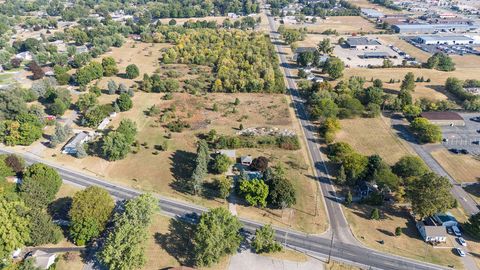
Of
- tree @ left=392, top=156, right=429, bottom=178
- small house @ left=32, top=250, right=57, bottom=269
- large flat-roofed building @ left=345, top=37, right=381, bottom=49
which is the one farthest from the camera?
large flat-roofed building @ left=345, top=37, right=381, bottom=49

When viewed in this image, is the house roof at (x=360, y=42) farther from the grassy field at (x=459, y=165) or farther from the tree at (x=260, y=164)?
the tree at (x=260, y=164)

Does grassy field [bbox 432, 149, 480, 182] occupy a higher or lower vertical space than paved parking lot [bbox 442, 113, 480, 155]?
lower

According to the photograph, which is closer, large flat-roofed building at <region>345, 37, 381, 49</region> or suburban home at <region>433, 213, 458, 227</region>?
suburban home at <region>433, 213, 458, 227</region>

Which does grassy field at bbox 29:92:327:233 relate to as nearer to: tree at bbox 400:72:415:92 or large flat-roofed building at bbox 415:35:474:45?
tree at bbox 400:72:415:92

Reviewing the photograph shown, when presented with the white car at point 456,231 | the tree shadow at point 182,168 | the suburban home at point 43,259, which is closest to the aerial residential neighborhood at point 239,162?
the suburban home at point 43,259

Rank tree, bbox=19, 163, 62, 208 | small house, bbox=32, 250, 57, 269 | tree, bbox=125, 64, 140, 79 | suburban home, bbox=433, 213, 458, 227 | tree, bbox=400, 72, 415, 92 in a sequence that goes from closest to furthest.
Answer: small house, bbox=32, 250, 57, 269 < tree, bbox=19, 163, 62, 208 < suburban home, bbox=433, 213, 458, 227 < tree, bbox=400, 72, 415, 92 < tree, bbox=125, 64, 140, 79

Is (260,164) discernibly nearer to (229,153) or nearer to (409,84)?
(229,153)

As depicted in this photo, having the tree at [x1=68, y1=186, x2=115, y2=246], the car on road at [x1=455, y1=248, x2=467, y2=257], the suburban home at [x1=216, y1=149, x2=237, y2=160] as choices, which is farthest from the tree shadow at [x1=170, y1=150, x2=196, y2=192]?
the car on road at [x1=455, y1=248, x2=467, y2=257]
